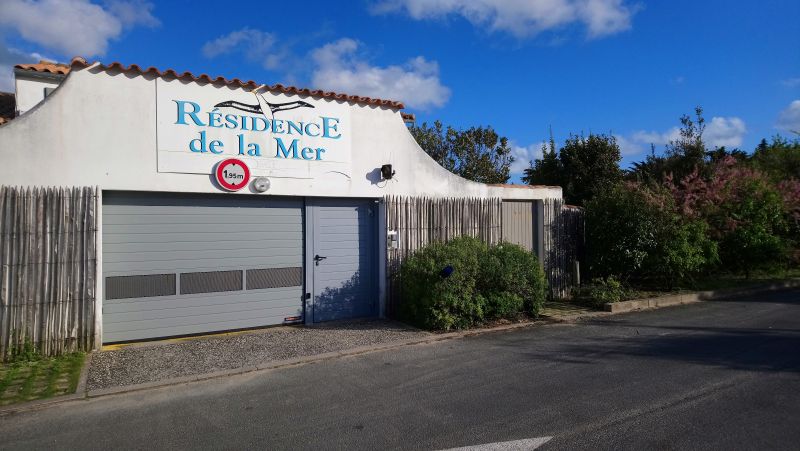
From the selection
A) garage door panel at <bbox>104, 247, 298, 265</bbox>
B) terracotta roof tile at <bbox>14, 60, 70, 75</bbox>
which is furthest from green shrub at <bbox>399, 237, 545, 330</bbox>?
terracotta roof tile at <bbox>14, 60, 70, 75</bbox>

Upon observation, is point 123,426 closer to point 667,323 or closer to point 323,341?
point 323,341

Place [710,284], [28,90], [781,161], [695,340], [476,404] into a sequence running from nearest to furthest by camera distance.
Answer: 1. [476,404]
2. [695,340]
3. [28,90]
4. [710,284]
5. [781,161]

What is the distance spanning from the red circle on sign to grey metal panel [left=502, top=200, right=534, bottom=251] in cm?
565

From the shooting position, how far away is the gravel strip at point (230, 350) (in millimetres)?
6352

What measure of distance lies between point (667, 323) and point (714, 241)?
4.87 m

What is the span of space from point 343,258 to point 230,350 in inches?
107

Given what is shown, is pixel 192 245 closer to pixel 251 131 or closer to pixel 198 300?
pixel 198 300

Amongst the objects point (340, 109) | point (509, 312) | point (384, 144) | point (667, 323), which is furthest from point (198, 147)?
point (667, 323)

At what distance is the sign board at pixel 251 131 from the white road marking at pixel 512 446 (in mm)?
5738

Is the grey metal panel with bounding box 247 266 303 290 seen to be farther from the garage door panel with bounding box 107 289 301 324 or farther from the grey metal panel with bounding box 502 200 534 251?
the grey metal panel with bounding box 502 200 534 251

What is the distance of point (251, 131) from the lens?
27.7ft

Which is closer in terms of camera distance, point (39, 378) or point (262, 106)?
point (39, 378)

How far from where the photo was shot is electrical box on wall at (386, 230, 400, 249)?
31.1 ft

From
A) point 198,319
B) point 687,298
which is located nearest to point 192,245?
point 198,319
